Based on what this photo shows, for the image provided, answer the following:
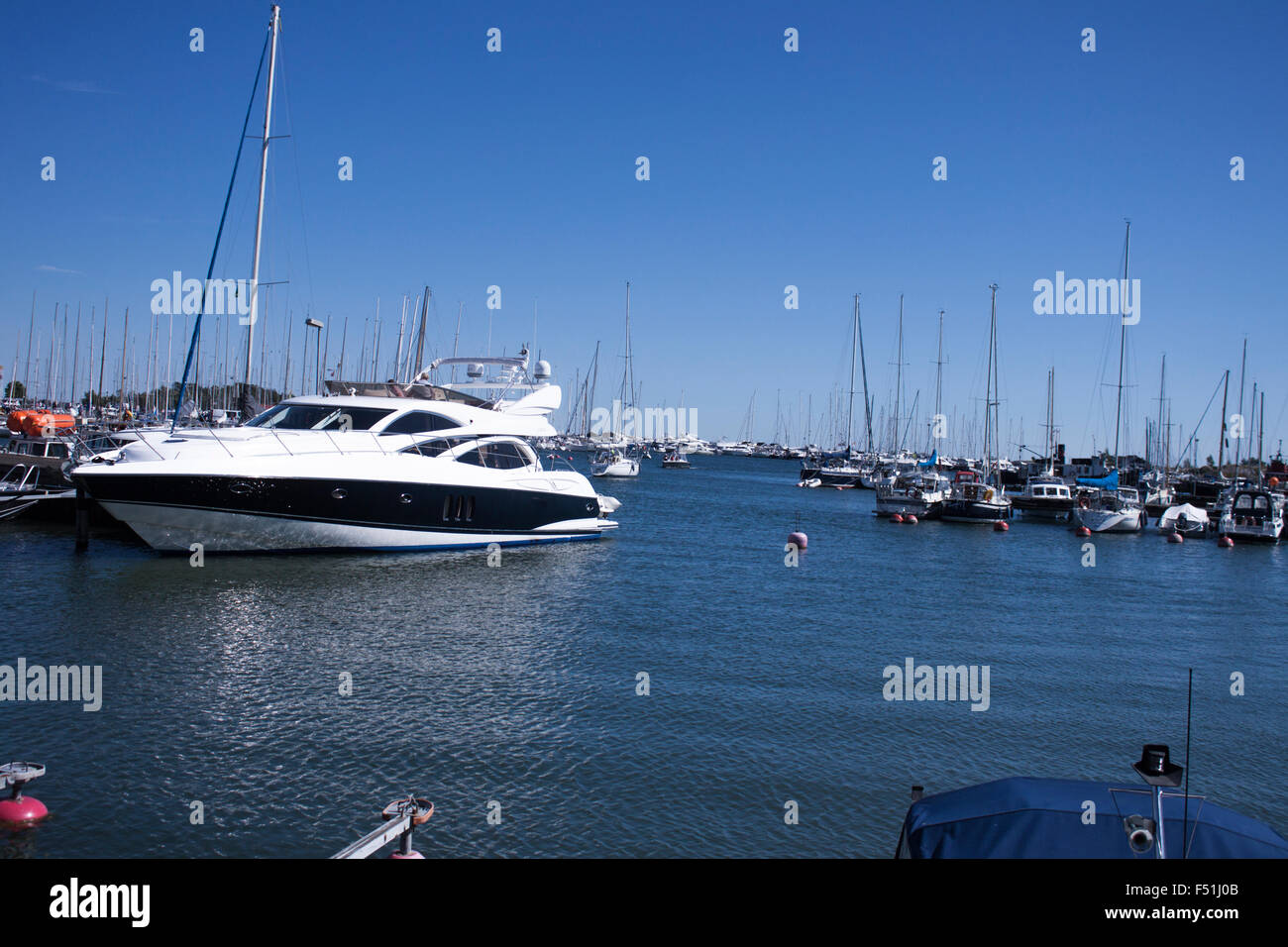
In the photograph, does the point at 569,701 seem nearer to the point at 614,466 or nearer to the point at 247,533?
the point at 247,533

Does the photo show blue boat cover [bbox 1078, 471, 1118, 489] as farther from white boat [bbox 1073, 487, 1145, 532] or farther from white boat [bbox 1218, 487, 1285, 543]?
white boat [bbox 1218, 487, 1285, 543]

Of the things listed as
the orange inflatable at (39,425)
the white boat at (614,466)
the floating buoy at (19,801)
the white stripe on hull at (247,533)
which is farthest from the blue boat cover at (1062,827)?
the white boat at (614,466)

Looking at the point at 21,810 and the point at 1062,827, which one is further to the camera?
the point at 21,810

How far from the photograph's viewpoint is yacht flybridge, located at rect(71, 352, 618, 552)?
2347 centimetres

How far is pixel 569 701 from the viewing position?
14.1m

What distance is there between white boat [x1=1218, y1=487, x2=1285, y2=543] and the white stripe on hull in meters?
44.3

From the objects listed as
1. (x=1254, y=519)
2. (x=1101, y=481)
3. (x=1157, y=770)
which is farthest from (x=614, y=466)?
(x=1157, y=770)

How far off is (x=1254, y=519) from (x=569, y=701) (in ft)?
165

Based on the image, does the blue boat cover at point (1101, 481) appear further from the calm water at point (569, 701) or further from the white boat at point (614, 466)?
the calm water at point (569, 701)

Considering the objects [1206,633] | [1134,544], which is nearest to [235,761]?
[1206,633]

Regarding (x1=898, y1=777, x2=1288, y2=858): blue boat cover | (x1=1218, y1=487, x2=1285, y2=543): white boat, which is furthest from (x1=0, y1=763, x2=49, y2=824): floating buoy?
(x1=1218, y1=487, x2=1285, y2=543): white boat

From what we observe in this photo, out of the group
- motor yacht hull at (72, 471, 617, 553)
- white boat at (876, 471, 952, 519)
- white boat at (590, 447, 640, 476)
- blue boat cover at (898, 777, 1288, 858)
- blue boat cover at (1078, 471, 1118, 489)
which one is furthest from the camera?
white boat at (590, 447, 640, 476)

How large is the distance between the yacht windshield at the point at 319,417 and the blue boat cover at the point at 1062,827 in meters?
23.5

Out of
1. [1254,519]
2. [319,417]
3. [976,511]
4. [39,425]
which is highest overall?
[319,417]
